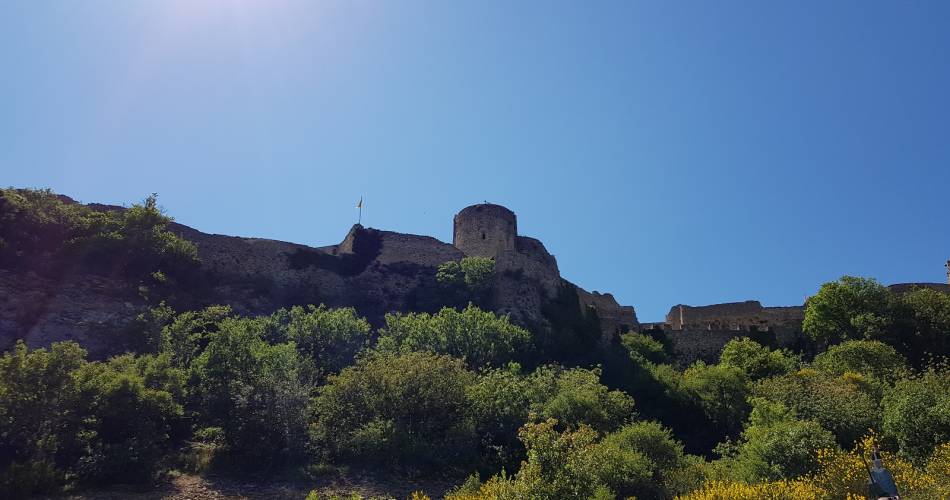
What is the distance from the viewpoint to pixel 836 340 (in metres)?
35.6

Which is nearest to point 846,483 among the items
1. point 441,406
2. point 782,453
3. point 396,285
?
point 782,453

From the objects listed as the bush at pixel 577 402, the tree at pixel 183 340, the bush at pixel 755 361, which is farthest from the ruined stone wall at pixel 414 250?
the bush at pixel 755 361

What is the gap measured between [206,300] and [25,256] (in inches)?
281

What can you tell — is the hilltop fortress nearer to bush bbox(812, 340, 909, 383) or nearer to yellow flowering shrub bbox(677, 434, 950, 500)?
bush bbox(812, 340, 909, 383)

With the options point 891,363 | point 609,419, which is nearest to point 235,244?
point 609,419

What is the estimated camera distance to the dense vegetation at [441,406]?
15.9 meters

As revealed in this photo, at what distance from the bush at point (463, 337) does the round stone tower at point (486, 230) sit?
9728 millimetres

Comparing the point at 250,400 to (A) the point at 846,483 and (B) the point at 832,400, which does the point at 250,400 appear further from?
(B) the point at 832,400

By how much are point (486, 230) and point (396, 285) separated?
6442 millimetres

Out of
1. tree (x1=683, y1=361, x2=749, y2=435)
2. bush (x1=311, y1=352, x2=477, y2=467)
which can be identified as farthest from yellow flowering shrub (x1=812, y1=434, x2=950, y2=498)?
tree (x1=683, y1=361, x2=749, y2=435)

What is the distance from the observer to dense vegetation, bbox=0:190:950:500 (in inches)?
625

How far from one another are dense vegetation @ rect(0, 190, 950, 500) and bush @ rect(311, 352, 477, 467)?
→ 60 mm

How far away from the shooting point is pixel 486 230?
4062 centimetres

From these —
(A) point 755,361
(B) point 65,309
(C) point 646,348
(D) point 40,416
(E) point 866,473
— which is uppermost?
(B) point 65,309
